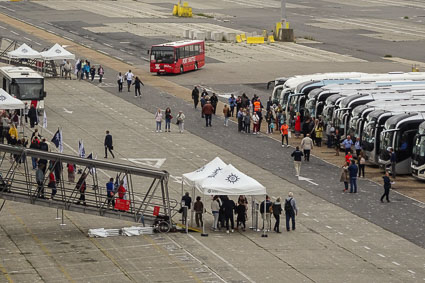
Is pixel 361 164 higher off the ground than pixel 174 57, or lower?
higher

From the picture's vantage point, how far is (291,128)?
64062 mm

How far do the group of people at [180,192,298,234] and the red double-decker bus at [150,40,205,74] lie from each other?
1826 inches

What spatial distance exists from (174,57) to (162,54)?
108 cm

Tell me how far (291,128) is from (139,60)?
109 feet

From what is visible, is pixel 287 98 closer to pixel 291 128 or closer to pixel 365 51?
pixel 291 128

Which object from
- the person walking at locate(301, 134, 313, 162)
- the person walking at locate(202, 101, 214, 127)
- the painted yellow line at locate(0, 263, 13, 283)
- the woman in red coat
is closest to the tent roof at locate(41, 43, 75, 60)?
the person walking at locate(202, 101, 214, 127)

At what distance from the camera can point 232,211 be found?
3994cm

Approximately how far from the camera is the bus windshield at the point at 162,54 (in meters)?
85.9

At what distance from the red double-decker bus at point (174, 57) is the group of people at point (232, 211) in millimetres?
46376

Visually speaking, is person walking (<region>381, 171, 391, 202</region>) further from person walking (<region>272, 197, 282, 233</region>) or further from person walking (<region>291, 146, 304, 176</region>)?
person walking (<region>272, 197, 282, 233</region>)

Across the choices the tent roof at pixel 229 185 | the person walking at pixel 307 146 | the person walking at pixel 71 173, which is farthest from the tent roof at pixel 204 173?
the person walking at pixel 307 146

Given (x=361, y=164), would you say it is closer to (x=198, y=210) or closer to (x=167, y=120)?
(x=198, y=210)

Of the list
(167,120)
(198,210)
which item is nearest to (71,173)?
(198,210)

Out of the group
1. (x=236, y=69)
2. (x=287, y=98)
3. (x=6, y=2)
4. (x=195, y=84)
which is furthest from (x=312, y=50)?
(x=6, y=2)
